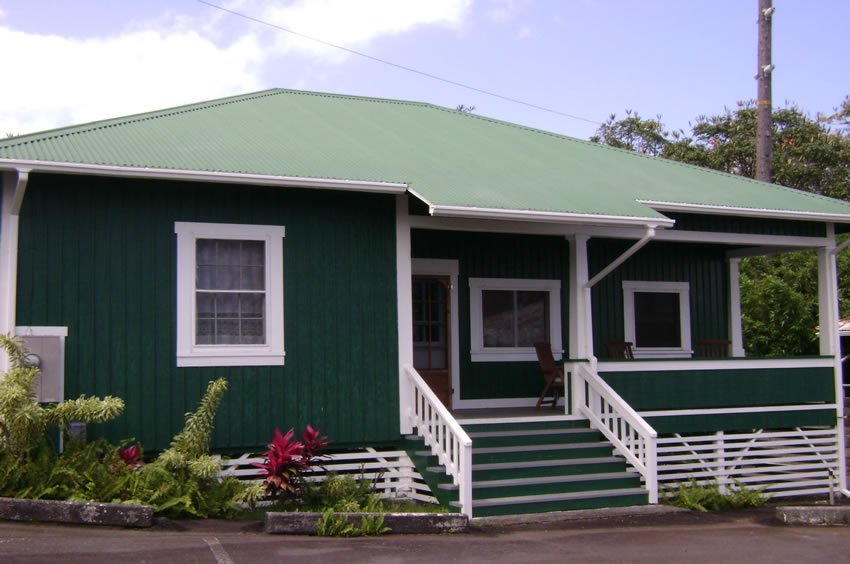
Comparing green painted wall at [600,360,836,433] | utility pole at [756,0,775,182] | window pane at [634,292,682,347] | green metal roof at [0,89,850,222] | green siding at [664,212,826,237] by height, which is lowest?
green painted wall at [600,360,836,433]

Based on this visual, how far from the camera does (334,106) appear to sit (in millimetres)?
15742

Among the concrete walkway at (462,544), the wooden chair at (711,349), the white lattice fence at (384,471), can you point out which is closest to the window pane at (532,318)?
the wooden chair at (711,349)

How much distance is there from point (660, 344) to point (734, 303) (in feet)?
5.14

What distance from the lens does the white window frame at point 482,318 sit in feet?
47.5

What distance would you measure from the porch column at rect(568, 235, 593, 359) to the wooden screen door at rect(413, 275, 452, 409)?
210cm

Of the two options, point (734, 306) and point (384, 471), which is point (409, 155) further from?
point (734, 306)

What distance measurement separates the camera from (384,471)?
464 inches

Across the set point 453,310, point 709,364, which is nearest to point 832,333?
point 709,364

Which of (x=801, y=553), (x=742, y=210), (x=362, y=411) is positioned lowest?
(x=801, y=553)

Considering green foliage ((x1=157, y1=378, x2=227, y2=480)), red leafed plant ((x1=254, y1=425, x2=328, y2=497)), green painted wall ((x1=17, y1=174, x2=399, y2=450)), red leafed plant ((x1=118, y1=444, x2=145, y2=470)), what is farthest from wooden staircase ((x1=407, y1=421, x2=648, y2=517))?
red leafed plant ((x1=118, y1=444, x2=145, y2=470))

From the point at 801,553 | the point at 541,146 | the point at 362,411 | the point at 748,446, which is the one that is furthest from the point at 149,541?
the point at 541,146

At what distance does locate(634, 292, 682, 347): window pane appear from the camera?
15859mm

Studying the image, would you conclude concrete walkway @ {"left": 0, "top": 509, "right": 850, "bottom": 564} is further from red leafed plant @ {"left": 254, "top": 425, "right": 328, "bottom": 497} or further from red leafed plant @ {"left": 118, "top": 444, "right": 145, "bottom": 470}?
red leafed plant @ {"left": 118, "top": 444, "right": 145, "bottom": 470}

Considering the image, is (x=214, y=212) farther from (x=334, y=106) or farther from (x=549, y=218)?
(x=334, y=106)
